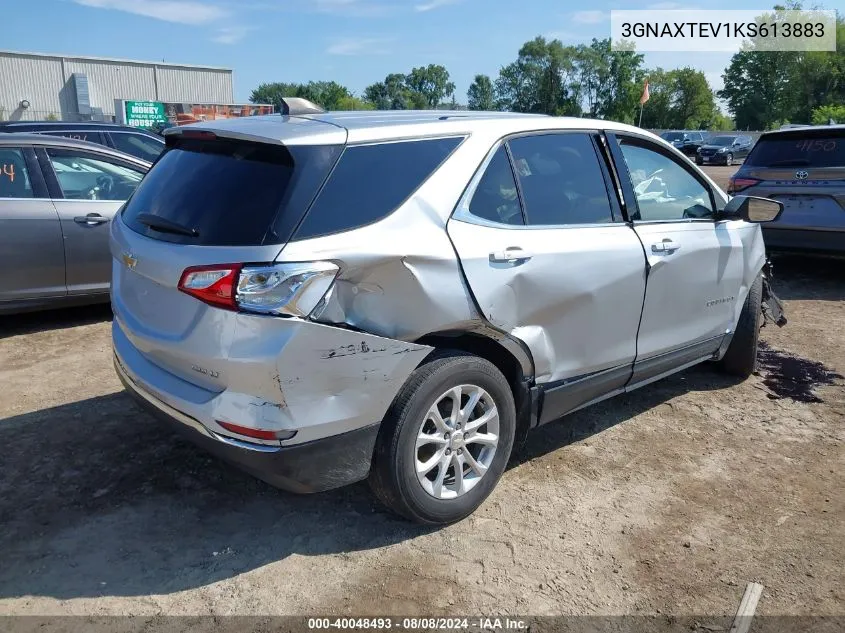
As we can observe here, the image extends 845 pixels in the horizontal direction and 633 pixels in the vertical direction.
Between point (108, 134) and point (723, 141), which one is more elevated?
point (723, 141)

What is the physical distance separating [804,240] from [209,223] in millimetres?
6875

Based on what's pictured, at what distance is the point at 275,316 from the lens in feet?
8.16

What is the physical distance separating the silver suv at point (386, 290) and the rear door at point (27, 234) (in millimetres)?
2698

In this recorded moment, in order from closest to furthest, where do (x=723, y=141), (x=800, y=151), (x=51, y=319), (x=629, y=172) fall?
(x=629, y=172) → (x=51, y=319) → (x=800, y=151) → (x=723, y=141)

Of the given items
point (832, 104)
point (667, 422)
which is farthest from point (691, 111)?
point (667, 422)

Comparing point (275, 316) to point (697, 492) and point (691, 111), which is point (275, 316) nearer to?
point (697, 492)

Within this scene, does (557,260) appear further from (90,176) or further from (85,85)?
(85,85)

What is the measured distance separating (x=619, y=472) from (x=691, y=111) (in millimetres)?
88183

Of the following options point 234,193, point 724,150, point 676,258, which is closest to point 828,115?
point 724,150

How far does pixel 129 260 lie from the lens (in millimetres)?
3021

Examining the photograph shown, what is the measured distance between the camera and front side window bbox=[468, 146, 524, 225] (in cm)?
310

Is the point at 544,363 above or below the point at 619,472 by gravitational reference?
above

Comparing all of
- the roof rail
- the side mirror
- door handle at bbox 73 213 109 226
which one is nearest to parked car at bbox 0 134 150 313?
door handle at bbox 73 213 109 226

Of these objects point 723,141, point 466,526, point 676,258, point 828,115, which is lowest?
point 466,526
